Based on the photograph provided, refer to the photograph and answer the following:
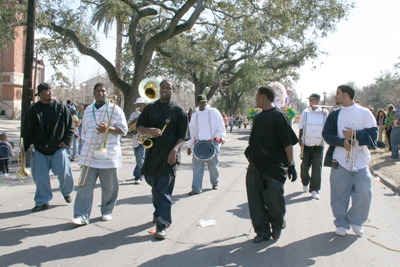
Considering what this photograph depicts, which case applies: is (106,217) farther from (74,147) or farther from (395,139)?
(395,139)

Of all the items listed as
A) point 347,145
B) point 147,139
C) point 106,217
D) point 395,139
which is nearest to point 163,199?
point 147,139

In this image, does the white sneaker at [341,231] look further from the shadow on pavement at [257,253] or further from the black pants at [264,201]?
the black pants at [264,201]

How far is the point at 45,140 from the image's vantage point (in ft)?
18.2

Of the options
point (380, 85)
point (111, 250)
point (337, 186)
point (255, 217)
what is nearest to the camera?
point (111, 250)

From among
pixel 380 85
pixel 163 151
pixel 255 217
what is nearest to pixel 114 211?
pixel 163 151

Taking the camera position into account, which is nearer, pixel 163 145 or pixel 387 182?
pixel 163 145

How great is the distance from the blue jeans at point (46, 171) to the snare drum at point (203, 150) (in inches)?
93.3

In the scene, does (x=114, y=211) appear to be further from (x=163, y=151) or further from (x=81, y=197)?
(x=163, y=151)

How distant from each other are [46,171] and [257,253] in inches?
140

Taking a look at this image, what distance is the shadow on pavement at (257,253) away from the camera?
3.81 m

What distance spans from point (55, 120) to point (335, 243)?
14.7 feet

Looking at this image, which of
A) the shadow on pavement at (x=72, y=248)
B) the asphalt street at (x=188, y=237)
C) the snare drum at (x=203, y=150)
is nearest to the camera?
the shadow on pavement at (x=72, y=248)

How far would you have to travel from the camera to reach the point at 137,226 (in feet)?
16.2

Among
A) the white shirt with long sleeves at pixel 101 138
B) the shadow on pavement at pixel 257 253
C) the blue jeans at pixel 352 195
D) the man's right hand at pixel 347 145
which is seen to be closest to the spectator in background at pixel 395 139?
the blue jeans at pixel 352 195
